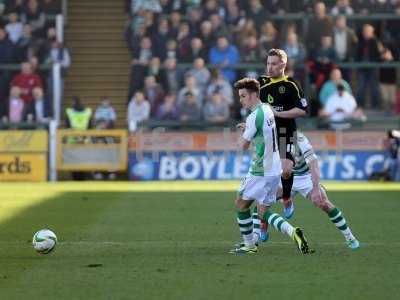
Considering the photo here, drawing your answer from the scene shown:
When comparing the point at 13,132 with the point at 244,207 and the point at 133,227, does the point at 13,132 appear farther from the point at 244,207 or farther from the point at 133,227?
the point at 244,207

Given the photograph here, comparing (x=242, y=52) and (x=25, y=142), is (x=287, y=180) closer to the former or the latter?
(x=25, y=142)

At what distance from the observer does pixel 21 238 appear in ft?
42.3

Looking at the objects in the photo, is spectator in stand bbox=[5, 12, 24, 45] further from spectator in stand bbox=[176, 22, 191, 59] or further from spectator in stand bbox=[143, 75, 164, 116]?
spectator in stand bbox=[176, 22, 191, 59]

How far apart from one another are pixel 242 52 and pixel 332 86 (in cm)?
260

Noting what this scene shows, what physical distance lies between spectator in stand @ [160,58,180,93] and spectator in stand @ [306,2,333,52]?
321 centimetres

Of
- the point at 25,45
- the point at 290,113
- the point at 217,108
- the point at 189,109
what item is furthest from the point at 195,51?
the point at 290,113

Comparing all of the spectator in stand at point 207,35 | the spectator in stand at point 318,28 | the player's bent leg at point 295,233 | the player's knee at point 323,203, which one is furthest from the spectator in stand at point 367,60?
the player's bent leg at point 295,233

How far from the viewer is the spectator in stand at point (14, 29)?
1093 inches

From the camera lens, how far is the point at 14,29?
27844mm

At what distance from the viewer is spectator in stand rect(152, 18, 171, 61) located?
2688cm

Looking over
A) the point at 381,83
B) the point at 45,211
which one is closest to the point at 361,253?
the point at 45,211

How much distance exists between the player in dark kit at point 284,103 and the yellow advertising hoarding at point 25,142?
528 inches

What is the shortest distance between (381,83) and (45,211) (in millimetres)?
11946

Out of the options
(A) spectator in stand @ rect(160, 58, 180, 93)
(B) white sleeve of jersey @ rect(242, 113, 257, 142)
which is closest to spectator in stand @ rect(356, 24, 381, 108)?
(A) spectator in stand @ rect(160, 58, 180, 93)
